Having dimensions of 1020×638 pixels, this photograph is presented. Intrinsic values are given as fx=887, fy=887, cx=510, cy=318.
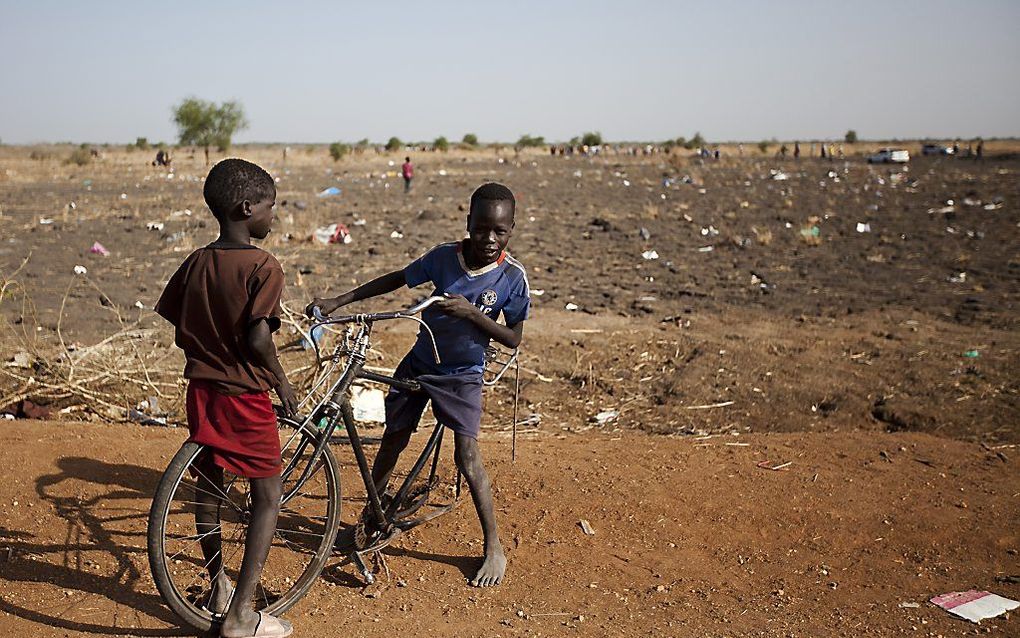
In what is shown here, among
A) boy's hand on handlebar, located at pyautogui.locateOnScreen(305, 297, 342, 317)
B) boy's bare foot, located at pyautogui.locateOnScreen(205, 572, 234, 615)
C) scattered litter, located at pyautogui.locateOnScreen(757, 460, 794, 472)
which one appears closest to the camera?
boy's bare foot, located at pyautogui.locateOnScreen(205, 572, 234, 615)

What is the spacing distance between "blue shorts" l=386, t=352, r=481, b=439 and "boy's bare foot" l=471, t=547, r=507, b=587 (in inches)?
19.7

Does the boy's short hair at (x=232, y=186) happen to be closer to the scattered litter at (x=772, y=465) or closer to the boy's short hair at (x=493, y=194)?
the boy's short hair at (x=493, y=194)

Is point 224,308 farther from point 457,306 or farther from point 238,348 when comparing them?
point 457,306

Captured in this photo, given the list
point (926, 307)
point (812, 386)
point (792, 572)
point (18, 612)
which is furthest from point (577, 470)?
point (926, 307)

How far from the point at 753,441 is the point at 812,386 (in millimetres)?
1900

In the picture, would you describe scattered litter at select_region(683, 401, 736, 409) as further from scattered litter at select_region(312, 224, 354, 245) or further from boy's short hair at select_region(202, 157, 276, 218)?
scattered litter at select_region(312, 224, 354, 245)

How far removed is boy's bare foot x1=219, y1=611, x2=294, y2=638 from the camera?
2887 mm

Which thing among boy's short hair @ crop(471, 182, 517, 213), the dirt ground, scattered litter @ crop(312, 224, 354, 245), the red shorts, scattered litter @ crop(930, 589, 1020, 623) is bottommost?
scattered litter @ crop(930, 589, 1020, 623)

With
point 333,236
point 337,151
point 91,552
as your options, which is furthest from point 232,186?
point 337,151

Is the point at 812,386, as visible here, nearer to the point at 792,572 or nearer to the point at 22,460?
the point at 792,572

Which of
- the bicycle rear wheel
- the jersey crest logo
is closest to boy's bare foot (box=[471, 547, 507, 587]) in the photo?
the bicycle rear wheel

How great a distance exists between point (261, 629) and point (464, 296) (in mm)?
1356

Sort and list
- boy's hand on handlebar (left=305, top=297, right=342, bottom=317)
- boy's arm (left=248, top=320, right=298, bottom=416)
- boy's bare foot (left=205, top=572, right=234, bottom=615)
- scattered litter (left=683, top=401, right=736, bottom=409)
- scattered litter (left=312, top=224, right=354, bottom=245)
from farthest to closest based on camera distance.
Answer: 1. scattered litter (left=312, top=224, right=354, bottom=245)
2. scattered litter (left=683, top=401, right=736, bottom=409)
3. boy's hand on handlebar (left=305, top=297, right=342, bottom=317)
4. boy's bare foot (left=205, top=572, right=234, bottom=615)
5. boy's arm (left=248, top=320, right=298, bottom=416)

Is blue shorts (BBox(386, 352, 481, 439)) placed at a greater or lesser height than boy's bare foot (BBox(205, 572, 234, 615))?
greater
